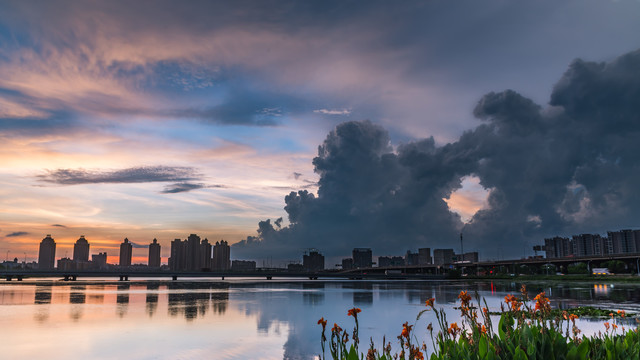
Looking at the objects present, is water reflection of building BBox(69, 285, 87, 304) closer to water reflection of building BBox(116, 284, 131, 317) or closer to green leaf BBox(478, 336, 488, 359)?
water reflection of building BBox(116, 284, 131, 317)

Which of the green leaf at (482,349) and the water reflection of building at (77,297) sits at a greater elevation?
the green leaf at (482,349)

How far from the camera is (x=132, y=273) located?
19375 cm

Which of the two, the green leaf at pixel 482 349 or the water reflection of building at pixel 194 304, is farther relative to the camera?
the water reflection of building at pixel 194 304

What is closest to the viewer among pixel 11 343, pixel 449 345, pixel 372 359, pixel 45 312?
pixel 372 359

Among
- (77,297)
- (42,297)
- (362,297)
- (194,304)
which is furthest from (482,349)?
(42,297)

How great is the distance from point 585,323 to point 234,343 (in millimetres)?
23867

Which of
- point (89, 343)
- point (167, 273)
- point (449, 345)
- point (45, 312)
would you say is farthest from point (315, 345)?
point (167, 273)

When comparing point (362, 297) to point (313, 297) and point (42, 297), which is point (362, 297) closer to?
point (313, 297)

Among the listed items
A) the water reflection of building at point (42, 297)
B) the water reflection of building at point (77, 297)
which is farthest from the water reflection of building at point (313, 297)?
the water reflection of building at point (42, 297)

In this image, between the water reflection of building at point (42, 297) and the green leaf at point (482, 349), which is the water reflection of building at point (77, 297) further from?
the green leaf at point (482, 349)

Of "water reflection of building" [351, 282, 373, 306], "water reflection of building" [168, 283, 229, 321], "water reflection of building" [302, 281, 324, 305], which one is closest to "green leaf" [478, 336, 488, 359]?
"water reflection of building" [168, 283, 229, 321]


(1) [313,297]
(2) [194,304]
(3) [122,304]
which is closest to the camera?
(2) [194,304]

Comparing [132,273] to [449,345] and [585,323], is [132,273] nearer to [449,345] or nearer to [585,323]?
[585,323]

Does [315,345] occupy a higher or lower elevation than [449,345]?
lower
